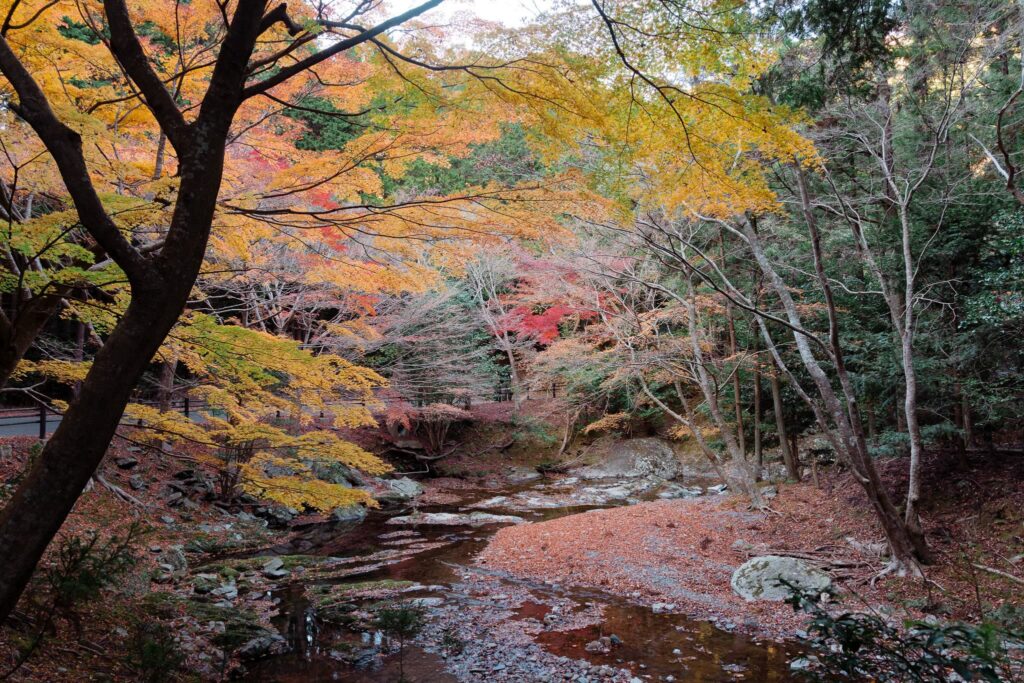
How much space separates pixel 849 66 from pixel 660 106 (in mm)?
2938

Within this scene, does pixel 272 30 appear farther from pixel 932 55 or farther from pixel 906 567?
pixel 906 567

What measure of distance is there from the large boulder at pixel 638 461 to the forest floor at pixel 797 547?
6.65m

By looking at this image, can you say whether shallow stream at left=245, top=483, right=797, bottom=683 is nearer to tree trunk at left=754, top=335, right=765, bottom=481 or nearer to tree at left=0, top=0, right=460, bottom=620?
tree at left=0, top=0, right=460, bottom=620

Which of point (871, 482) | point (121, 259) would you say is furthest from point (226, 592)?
point (871, 482)

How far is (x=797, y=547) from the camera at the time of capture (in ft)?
27.5

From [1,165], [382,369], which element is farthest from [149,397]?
[1,165]

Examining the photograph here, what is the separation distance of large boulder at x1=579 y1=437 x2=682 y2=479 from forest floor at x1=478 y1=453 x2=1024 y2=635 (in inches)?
262

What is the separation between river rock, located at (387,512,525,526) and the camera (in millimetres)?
12633

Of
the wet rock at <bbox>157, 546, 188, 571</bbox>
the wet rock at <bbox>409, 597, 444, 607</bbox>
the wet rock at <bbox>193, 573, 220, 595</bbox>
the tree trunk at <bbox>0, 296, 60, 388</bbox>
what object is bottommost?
the wet rock at <bbox>409, 597, 444, 607</bbox>

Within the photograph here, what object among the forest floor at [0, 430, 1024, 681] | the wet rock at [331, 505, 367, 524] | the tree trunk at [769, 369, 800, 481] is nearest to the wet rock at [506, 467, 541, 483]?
the wet rock at [331, 505, 367, 524]

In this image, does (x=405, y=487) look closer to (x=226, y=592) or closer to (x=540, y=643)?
(x=226, y=592)

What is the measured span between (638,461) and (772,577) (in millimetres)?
11838

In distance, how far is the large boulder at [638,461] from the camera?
18219mm

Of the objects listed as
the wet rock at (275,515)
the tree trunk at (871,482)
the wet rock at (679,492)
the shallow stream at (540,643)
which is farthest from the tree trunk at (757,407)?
the wet rock at (275,515)
